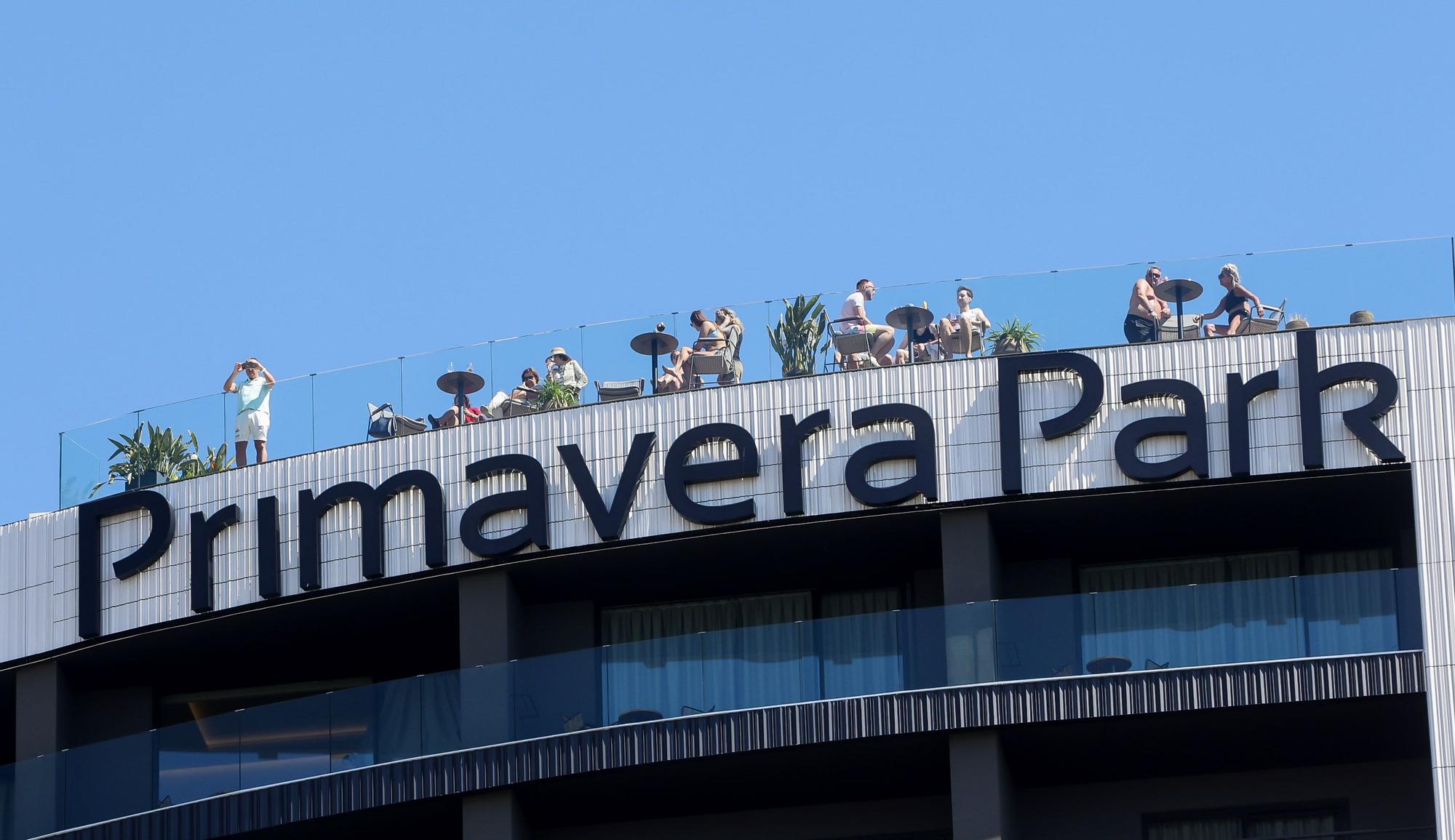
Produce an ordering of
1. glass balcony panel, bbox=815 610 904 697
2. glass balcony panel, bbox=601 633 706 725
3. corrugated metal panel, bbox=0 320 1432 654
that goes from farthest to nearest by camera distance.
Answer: corrugated metal panel, bbox=0 320 1432 654 < glass balcony panel, bbox=601 633 706 725 < glass balcony panel, bbox=815 610 904 697

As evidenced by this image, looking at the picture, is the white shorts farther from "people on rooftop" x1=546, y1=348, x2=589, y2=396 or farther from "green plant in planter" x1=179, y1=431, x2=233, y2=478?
"people on rooftop" x1=546, y1=348, x2=589, y2=396

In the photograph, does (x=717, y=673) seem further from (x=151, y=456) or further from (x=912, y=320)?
(x=151, y=456)

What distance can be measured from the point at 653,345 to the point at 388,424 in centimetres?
379

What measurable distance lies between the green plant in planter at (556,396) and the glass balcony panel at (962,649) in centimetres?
629

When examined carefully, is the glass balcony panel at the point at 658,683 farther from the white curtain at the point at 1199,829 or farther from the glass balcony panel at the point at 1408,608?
the glass balcony panel at the point at 1408,608

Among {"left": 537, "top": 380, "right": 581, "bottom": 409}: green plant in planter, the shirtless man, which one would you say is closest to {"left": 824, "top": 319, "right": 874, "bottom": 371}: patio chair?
the shirtless man

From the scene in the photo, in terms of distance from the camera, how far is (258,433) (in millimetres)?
39094

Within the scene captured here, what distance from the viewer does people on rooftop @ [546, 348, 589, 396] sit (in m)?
37.8

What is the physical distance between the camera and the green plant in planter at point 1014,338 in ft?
119

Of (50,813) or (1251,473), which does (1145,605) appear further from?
(50,813)

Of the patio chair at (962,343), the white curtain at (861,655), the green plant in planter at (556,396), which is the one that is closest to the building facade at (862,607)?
the white curtain at (861,655)

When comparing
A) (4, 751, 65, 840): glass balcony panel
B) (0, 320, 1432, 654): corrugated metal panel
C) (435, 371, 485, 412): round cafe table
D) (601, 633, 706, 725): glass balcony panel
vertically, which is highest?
(435, 371, 485, 412): round cafe table

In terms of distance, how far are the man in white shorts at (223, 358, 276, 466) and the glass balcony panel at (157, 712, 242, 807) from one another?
14.0ft

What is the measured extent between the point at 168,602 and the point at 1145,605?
13.3 metres
